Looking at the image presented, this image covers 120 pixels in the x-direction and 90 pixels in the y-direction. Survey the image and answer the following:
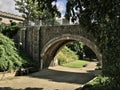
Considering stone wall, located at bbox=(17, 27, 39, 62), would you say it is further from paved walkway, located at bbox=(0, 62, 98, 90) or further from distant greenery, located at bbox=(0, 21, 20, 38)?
paved walkway, located at bbox=(0, 62, 98, 90)

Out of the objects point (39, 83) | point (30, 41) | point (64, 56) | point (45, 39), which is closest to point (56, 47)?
point (45, 39)

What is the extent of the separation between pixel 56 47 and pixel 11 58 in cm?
867

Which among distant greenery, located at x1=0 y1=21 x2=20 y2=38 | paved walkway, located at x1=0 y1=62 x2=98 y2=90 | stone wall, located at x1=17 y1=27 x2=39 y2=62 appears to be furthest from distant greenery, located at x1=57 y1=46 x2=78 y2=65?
paved walkway, located at x1=0 y1=62 x2=98 y2=90

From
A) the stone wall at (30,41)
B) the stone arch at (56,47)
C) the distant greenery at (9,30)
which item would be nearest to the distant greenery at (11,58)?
the stone wall at (30,41)

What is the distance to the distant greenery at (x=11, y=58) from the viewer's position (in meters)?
28.5

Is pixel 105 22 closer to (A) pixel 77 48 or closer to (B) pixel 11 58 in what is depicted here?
(B) pixel 11 58

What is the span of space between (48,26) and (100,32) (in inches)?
757

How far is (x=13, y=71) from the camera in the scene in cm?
2927

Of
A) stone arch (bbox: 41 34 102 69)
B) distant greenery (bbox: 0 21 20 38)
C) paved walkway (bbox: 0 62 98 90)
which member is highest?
distant greenery (bbox: 0 21 20 38)

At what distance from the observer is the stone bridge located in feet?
108

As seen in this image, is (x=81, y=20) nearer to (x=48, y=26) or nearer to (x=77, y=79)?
(x=77, y=79)

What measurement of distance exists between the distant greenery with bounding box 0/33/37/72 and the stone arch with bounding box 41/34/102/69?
2373mm

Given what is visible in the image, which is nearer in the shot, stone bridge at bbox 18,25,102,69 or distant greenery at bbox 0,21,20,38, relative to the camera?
stone bridge at bbox 18,25,102,69

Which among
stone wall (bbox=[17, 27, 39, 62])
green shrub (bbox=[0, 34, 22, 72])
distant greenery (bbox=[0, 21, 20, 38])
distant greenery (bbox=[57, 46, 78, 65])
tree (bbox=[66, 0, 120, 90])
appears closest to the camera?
tree (bbox=[66, 0, 120, 90])
